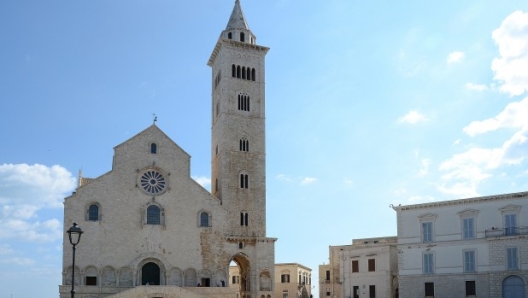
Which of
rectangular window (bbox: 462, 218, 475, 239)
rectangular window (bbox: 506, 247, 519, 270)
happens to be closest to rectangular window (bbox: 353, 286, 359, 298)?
rectangular window (bbox: 462, 218, 475, 239)

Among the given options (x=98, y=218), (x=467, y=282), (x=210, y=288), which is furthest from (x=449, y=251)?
(x=98, y=218)

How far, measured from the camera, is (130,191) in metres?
49.9

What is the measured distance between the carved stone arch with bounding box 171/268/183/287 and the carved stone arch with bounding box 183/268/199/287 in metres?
0.40

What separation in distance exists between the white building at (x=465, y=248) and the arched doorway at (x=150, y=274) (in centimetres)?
1990

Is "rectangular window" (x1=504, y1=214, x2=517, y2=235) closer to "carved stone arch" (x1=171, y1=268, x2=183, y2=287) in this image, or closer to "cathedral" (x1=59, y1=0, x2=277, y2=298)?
"cathedral" (x1=59, y1=0, x2=277, y2=298)

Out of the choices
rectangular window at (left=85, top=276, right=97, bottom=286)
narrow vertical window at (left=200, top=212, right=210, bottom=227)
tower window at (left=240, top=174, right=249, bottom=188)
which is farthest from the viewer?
tower window at (left=240, top=174, right=249, bottom=188)

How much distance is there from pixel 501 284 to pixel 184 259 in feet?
80.2

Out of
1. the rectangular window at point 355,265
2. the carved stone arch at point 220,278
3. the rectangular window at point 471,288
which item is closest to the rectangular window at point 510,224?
the rectangular window at point 471,288

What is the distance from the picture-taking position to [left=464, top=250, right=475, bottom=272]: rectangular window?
157 feet

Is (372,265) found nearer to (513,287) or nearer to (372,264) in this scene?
(372,264)

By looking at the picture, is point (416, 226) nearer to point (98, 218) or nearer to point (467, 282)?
point (467, 282)

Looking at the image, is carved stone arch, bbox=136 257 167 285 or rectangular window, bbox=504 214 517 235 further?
carved stone arch, bbox=136 257 167 285

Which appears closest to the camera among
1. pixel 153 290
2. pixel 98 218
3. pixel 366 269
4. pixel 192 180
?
pixel 153 290

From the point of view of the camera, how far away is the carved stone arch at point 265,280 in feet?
176
